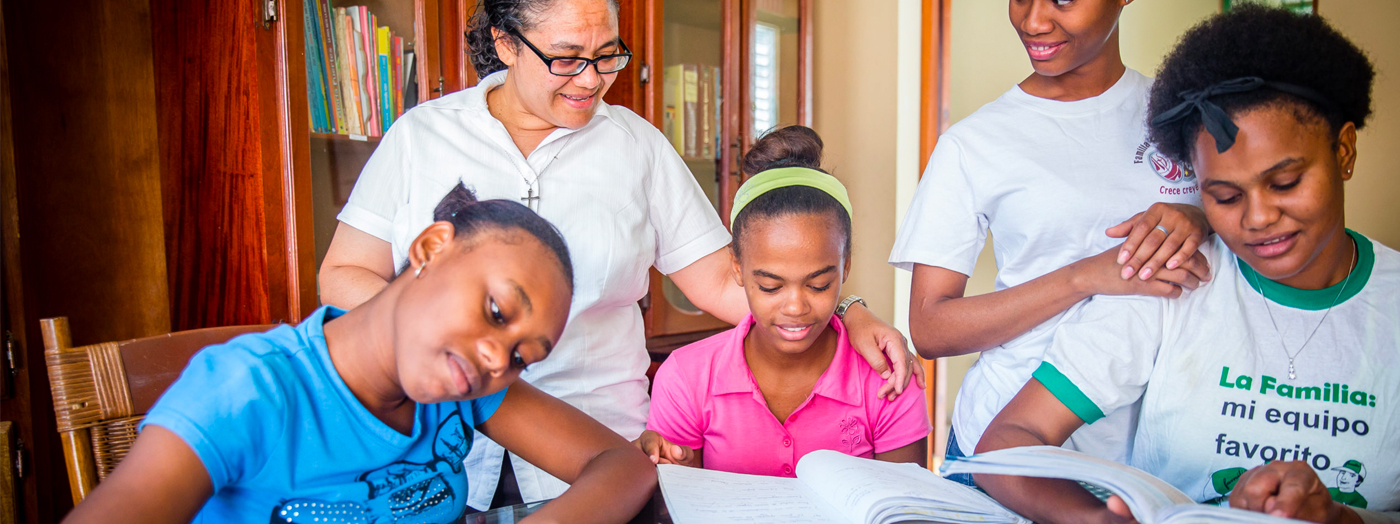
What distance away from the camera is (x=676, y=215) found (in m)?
1.52

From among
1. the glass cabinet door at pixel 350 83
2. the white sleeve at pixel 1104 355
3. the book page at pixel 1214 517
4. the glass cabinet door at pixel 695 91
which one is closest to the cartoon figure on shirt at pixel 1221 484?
the white sleeve at pixel 1104 355

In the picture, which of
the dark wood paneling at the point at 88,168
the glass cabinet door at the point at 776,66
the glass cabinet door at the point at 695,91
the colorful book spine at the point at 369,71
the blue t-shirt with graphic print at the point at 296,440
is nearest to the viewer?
the blue t-shirt with graphic print at the point at 296,440

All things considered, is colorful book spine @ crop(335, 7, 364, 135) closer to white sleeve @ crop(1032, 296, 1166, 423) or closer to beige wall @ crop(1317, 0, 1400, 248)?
white sleeve @ crop(1032, 296, 1166, 423)

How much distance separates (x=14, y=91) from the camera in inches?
64.2

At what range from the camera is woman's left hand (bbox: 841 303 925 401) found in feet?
4.03

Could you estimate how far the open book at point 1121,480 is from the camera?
0.69 metres

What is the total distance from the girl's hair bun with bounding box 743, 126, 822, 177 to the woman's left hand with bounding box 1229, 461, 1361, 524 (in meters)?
0.87

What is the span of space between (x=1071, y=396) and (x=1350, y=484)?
315 mm

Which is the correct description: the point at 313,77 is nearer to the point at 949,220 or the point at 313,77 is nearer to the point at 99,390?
the point at 99,390

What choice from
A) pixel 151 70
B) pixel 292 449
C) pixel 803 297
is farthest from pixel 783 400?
pixel 151 70

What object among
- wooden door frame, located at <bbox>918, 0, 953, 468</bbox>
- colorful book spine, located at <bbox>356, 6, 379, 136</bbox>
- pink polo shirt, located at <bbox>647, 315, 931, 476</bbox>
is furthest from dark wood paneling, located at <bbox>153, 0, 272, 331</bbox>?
wooden door frame, located at <bbox>918, 0, 953, 468</bbox>

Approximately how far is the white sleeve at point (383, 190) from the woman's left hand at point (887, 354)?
0.78 m

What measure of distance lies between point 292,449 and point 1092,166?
113 centimetres

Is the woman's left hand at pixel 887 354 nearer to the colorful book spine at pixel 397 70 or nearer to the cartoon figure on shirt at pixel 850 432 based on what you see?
the cartoon figure on shirt at pixel 850 432
